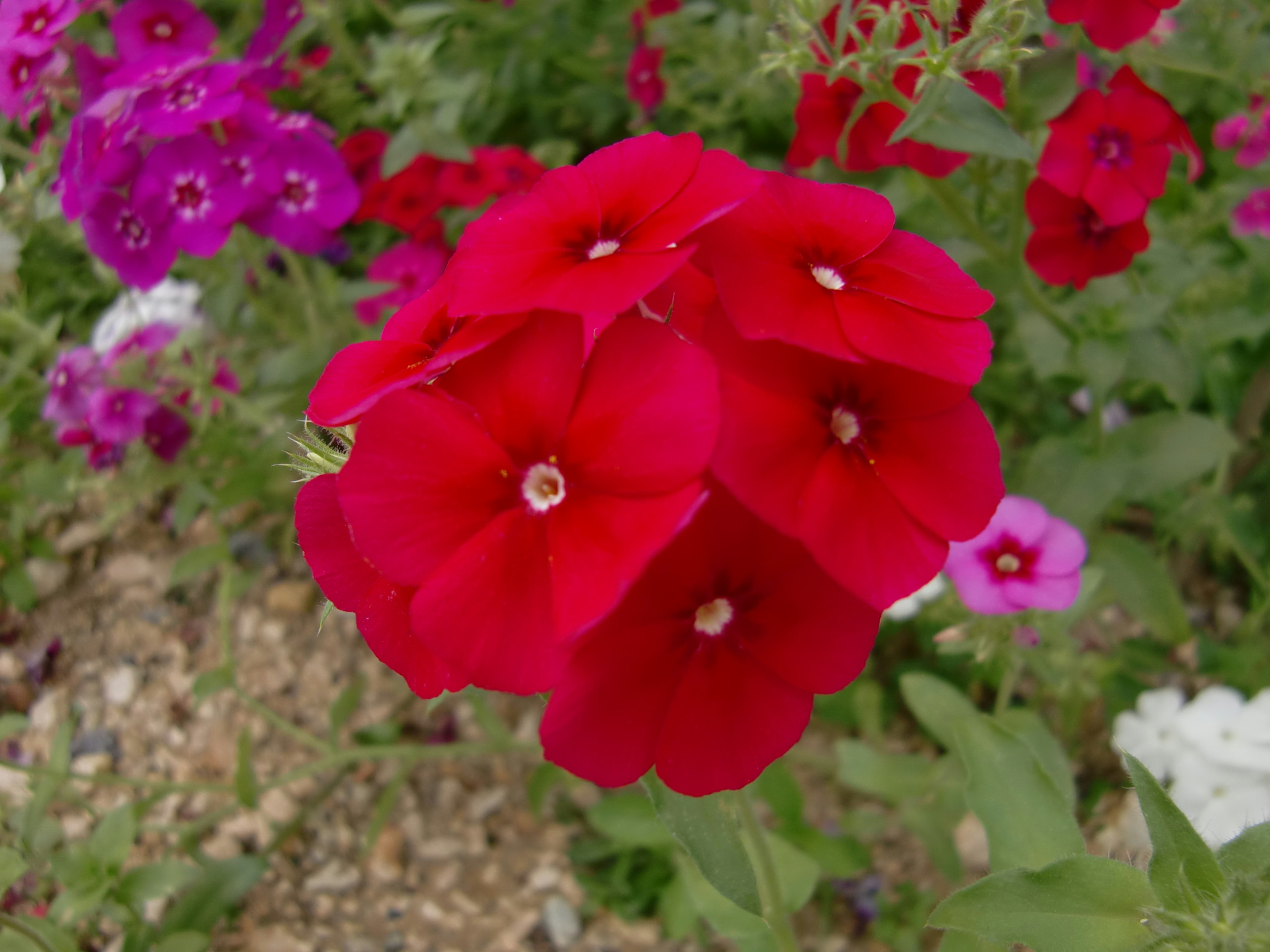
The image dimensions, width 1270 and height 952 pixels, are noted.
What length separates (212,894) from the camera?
191cm

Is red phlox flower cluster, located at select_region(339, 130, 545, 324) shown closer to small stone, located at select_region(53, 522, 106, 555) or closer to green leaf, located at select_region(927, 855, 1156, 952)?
small stone, located at select_region(53, 522, 106, 555)

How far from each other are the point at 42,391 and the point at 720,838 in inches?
89.8

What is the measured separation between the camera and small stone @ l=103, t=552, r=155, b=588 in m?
2.69

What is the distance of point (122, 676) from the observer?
2.48 meters

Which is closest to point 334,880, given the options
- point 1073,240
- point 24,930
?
point 24,930

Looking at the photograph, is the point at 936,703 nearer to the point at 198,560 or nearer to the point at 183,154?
the point at 198,560

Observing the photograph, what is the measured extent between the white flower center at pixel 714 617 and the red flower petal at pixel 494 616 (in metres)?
0.17

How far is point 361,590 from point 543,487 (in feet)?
0.85

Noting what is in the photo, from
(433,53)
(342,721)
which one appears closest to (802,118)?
(342,721)

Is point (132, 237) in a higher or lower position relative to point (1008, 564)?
higher

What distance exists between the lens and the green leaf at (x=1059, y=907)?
3.49 ft

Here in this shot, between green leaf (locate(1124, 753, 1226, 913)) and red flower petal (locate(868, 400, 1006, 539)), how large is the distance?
343mm

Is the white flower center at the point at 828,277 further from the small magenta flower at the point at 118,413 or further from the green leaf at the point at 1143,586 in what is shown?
the small magenta flower at the point at 118,413

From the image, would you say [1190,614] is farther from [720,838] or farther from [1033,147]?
[720,838]
